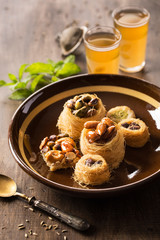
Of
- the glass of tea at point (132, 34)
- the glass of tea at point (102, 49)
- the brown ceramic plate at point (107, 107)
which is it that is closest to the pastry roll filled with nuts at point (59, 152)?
the brown ceramic plate at point (107, 107)

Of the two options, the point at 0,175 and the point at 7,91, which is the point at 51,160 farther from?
the point at 7,91

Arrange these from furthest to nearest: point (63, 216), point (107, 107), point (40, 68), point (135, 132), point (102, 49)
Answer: point (40, 68) → point (102, 49) → point (107, 107) → point (135, 132) → point (63, 216)

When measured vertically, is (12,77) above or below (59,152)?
below

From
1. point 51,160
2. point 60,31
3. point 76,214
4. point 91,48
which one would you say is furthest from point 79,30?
point 76,214

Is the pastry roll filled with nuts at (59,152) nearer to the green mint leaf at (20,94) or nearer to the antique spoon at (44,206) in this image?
the antique spoon at (44,206)

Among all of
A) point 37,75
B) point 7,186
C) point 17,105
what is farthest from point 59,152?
point 37,75

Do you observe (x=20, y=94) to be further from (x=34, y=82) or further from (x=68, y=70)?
(x=68, y=70)

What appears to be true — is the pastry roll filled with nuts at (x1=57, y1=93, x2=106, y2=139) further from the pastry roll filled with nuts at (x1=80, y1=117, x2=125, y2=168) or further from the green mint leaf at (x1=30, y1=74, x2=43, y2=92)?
the green mint leaf at (x1=30, y1=74, x2=43, y2=92)
